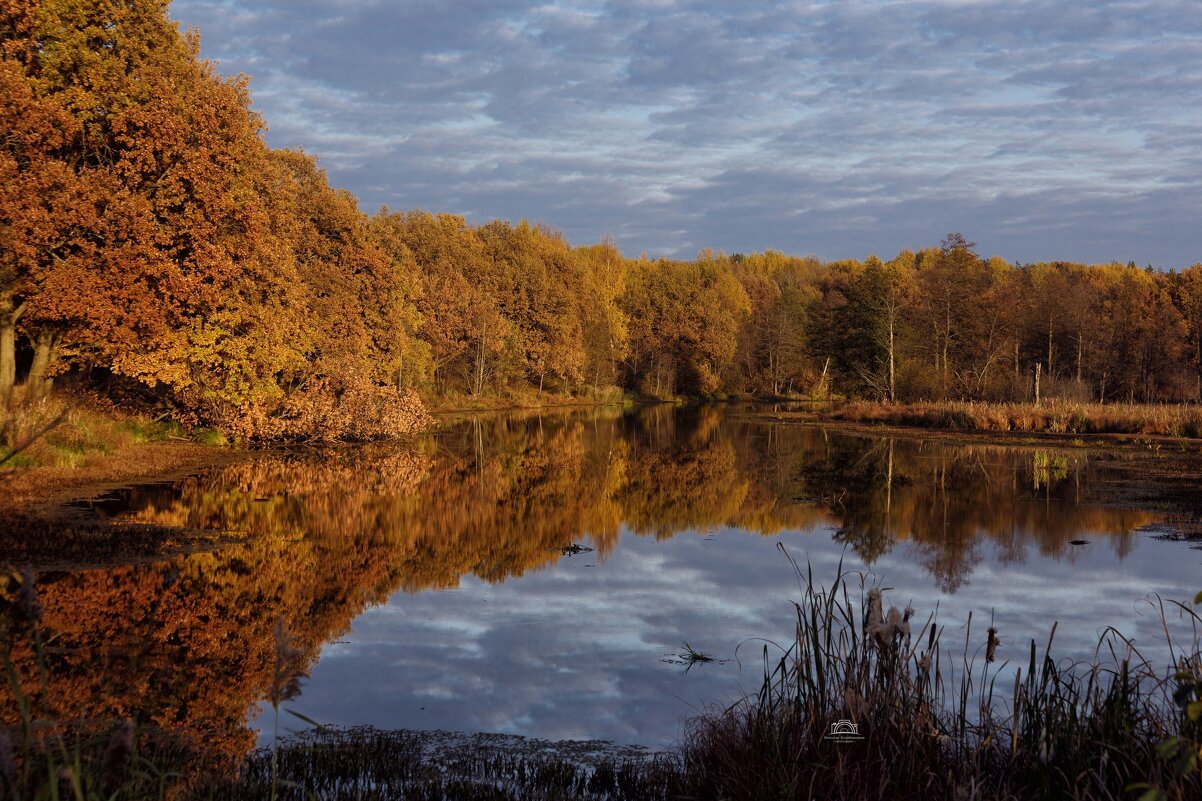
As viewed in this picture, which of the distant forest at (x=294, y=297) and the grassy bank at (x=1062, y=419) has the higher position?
the distant forest at (x=294, y=297)

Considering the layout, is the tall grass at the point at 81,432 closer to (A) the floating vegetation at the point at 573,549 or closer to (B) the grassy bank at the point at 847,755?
(A) the floating vegetation at the point at 573,549

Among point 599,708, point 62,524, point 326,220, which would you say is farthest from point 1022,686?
point 326,220

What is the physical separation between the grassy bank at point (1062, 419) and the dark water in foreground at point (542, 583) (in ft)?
32.5

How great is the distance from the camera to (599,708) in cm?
802

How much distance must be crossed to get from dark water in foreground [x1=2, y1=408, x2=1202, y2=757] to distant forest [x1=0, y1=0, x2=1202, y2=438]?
4616 mm

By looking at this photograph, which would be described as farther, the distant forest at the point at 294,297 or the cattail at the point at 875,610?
the distant forest at the point at 294,297

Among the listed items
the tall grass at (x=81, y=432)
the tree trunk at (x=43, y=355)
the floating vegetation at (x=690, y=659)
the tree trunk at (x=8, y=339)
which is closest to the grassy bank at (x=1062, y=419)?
the floating vegetation at (x=690, y=659)

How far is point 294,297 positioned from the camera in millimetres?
28031

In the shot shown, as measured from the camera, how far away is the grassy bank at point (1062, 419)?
32.7m

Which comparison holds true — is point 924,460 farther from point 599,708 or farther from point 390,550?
point 599,708

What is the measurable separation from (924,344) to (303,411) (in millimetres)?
46966

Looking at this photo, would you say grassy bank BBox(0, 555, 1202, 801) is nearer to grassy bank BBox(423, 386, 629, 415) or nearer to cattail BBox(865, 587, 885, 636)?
cattail BBox(865, 587, 885, 636)

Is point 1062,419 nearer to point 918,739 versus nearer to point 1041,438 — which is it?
point 1041,438

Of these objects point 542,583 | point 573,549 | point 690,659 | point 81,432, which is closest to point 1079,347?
point 573,549
